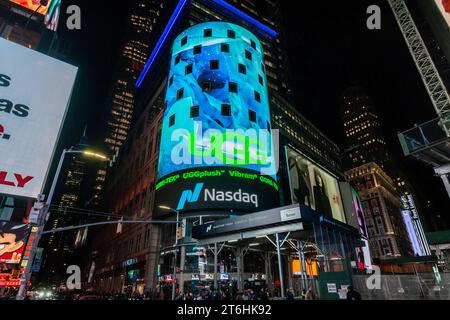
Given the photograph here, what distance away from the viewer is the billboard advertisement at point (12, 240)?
56.3 feet

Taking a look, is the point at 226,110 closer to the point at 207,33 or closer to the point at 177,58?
the point at 177,58

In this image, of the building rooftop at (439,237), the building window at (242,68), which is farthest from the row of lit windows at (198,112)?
the building rooftop at (439,237)

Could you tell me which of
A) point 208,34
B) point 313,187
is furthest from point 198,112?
point 313,187

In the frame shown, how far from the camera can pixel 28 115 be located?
11.9 m

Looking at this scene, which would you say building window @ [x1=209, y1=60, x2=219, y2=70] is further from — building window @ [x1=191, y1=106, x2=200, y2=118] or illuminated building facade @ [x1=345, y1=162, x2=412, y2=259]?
illuminated building facade @ [x1=345, y1=162, x2=412, y2=259]

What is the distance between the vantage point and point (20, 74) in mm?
12297

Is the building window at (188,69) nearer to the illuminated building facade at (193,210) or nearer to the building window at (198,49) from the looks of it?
the illuminated building facade at (193,210)

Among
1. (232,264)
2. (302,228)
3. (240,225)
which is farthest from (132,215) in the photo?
(302,228)

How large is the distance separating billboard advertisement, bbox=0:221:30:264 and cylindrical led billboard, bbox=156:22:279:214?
21.7 metres

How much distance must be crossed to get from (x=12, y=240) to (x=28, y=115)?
10563 millimetres

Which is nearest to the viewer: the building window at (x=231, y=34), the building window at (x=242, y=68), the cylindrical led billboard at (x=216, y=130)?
the cylindrical led billboard at (x=216, y=130)

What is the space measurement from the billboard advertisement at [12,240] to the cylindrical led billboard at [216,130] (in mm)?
21728

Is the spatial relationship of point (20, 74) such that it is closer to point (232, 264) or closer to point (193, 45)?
point (232, 264)
